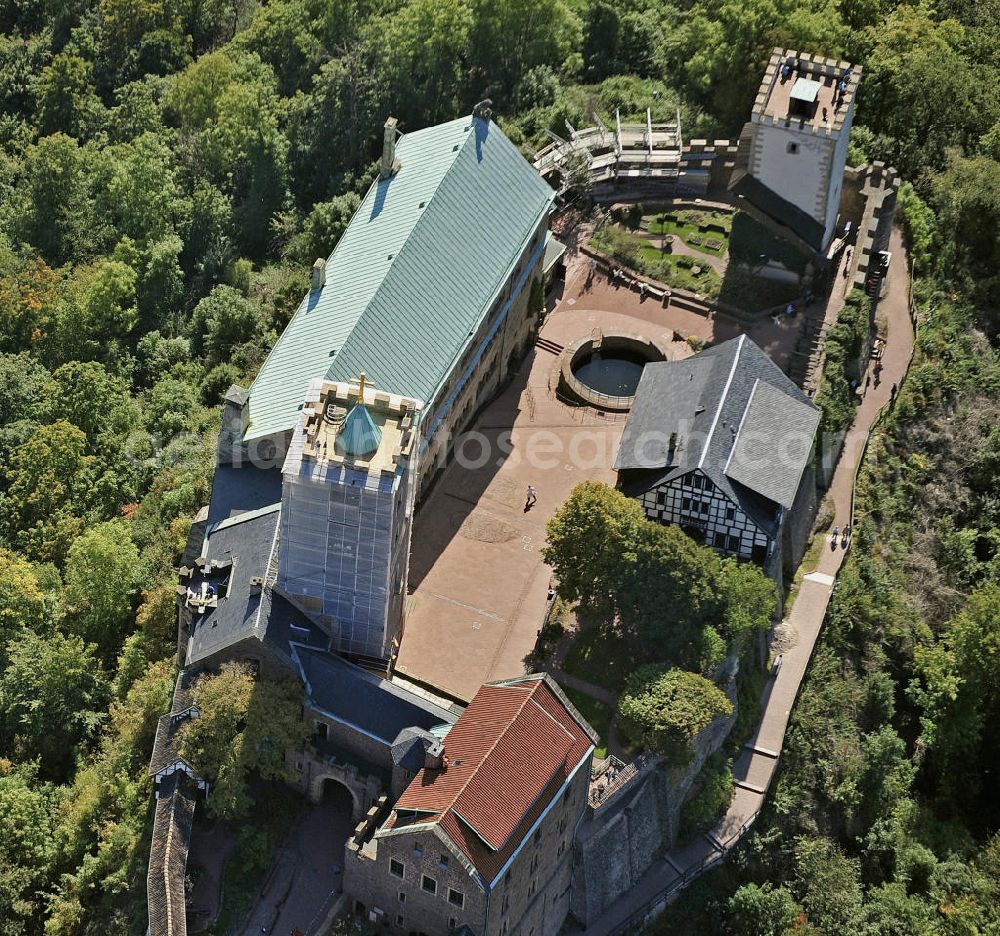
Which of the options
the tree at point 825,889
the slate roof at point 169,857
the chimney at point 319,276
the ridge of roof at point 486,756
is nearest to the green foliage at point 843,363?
the tree at point 825,889

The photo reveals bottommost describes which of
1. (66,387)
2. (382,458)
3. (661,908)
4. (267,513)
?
(661,908)

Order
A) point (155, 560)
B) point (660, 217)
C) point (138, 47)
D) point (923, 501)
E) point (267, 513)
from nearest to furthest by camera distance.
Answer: point (267, 513), point (155, 560), point (923, 501), point (660, 217), point (138, 47)

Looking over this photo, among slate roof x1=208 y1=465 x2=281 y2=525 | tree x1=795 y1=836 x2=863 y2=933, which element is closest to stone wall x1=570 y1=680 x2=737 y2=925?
tree x1=795 y1=836 x2=863 y2=933

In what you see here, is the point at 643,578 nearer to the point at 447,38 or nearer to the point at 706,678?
the point at 706,678

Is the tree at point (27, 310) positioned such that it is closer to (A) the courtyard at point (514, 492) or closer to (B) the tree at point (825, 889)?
(A) the courtyard at point (514, 492)

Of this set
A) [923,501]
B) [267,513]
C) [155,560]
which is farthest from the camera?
[923,501]

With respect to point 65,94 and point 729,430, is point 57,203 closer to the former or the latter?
point 65,94

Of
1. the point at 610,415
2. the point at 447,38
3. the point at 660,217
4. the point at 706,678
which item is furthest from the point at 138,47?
the point at 706,678

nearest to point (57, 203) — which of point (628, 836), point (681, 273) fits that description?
point (681, 273)
